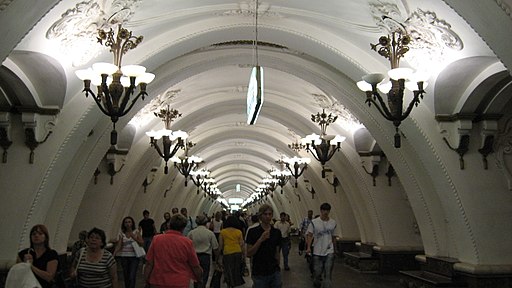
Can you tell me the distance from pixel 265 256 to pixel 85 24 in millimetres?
3475

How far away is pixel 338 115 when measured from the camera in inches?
465

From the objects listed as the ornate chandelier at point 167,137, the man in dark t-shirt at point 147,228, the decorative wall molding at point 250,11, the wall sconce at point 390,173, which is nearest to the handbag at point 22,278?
the decorative wall molding at point 250,11

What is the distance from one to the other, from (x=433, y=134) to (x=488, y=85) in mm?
1104

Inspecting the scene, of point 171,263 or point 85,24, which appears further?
point 85,24

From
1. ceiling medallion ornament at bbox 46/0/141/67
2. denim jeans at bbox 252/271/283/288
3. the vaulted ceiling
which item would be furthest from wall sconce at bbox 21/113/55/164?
denim jeans at bbox 252/271/283/288

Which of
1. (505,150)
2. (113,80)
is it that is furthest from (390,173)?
(113,80)

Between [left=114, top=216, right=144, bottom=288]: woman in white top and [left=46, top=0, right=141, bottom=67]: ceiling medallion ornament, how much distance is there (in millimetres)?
2323

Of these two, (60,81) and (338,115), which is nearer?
(60,81)

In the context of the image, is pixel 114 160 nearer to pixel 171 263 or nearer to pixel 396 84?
pixel 171 263

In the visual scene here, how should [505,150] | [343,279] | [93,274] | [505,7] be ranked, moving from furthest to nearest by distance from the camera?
[343,279], [505,150], [93,274], [505,7]

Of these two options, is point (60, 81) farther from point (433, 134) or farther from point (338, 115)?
point (338, 115)

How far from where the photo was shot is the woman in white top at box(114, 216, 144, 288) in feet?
22.7

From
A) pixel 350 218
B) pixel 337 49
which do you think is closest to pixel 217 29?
pixel 337 49

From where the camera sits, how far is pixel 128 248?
23.0ft
